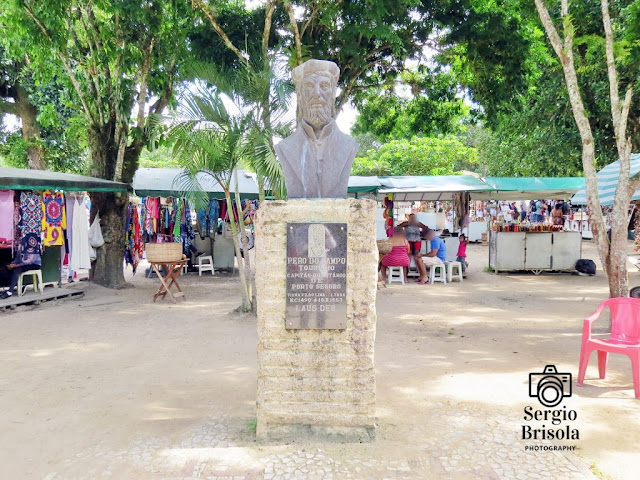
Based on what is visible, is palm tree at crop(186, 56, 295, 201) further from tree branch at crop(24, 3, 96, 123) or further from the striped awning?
the striped awning

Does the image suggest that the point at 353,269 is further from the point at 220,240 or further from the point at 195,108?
the point at 220,240

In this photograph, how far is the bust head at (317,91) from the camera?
3.61 metres

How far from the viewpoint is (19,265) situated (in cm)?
861

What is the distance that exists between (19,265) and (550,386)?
827 centimetres

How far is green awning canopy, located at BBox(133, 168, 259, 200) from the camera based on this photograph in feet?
35.9

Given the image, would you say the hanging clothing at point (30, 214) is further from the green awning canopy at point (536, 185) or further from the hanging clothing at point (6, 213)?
the green awning canopy at point (536, 185)

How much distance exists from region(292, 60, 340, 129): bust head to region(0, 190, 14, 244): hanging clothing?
6215 mm

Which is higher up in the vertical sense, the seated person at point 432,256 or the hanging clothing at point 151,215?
the hanging clothing at point 151,215

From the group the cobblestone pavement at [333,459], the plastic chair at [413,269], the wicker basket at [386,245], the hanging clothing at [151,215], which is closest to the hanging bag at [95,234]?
the hanging clothing at [151,215]

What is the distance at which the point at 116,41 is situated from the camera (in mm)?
9281

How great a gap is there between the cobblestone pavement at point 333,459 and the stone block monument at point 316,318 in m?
0.20

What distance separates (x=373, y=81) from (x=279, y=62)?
4506mm

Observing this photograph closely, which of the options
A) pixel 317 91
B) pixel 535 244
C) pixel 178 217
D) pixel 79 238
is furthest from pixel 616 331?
pixel 178 217

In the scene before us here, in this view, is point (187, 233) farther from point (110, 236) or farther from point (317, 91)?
point (317, 91)
